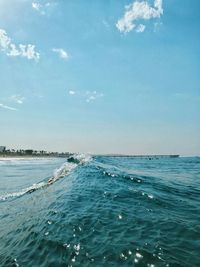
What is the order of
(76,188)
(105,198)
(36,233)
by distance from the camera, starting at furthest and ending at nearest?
1. (76,188)
2. (105,198)
3. (36,233)

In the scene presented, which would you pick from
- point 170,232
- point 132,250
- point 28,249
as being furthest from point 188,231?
point 28,249

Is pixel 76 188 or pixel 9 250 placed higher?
pixel 76 188

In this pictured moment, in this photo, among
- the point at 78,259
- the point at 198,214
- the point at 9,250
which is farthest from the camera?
the point at 198,214

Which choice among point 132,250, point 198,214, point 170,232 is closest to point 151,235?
point 170,232

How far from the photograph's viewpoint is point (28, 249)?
8.01 metres

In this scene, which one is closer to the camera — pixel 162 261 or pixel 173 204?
pixel 162 261

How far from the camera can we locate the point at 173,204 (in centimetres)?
1174

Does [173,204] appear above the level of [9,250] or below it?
above

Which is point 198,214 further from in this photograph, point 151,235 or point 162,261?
point 162,261

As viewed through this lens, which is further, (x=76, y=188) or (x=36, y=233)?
(x=76, y=188)

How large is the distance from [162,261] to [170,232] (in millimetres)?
1966

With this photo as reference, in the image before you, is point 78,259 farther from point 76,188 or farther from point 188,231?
point 76,188

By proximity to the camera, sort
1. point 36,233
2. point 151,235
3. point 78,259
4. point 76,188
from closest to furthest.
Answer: point 78,259 < point 151,235 < point 36,233 < point 76,188

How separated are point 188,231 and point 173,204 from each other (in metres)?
3.54
